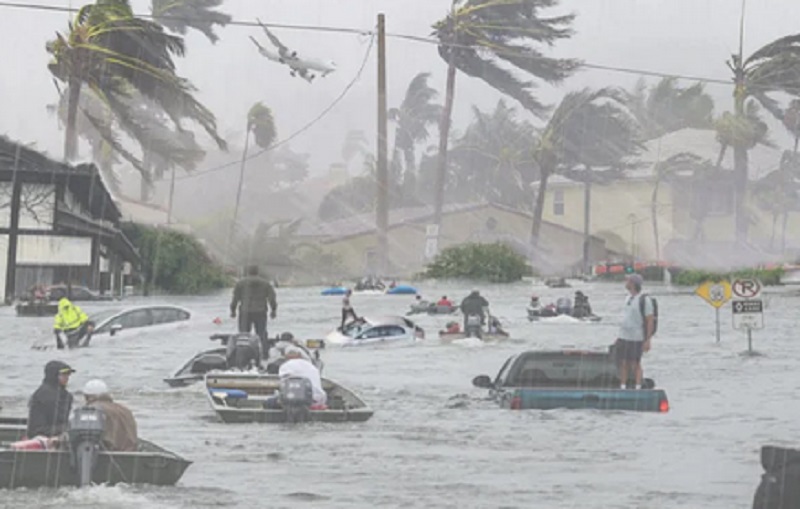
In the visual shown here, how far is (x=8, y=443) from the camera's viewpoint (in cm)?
1800

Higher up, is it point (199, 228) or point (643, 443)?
point (199, 228)

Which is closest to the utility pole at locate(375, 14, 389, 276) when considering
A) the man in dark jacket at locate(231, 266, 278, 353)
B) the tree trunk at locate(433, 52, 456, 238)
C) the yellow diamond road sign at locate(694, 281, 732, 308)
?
the tree trunk at locate(433, 52, 456, 238)

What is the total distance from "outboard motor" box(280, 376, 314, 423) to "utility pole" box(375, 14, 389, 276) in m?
13.0

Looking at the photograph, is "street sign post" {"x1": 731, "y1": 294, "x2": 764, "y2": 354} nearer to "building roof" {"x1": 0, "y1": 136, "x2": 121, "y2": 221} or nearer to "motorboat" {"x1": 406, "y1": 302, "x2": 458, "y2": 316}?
"building roof" {"x1": 0, "y1": 136, "x2": 121, "y2": 221}

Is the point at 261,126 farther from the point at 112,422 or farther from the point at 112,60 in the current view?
the point at 112,422

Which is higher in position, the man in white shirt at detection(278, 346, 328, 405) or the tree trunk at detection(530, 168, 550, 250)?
the tree trunk at detection(530, 168, 550, 250)

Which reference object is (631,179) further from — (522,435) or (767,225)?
(522,435)

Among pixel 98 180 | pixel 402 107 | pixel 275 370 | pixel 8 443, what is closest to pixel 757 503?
pixel 8 443

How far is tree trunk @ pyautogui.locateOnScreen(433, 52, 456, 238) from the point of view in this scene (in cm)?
4344

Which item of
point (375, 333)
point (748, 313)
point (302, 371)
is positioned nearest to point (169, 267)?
point (375, 333)

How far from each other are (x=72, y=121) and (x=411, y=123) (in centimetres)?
905

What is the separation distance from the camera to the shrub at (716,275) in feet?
168

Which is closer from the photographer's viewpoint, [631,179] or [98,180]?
[631,179]

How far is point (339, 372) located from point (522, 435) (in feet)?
49.4
